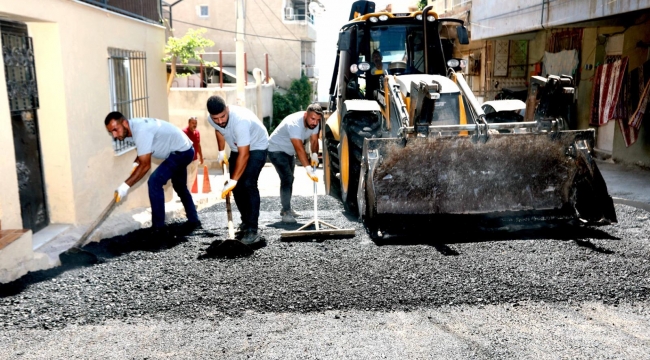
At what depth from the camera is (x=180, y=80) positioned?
63.5 feet

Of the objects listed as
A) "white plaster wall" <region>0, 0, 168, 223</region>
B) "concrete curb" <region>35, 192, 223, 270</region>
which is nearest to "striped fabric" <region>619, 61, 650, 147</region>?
"concrete curb" <region>35, 192, 223, 270</region>

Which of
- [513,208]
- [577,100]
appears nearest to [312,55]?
[577,100]

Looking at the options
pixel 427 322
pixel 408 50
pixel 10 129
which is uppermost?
pixel 408 50

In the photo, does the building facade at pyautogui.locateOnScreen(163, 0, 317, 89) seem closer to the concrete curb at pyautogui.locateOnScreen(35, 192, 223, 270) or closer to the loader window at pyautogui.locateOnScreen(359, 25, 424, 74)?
the concrete curb at pyautogui.locateOnScreen(35, 192, 223, 270)

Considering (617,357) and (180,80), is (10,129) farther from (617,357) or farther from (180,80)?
(180,80)

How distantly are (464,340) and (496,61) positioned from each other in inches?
600

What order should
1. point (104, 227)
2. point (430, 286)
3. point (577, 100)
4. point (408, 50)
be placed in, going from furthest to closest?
point (577, 100) < point (408, 50) < point (104, 227) < point (430, 286)

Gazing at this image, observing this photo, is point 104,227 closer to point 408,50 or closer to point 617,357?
point 408,50

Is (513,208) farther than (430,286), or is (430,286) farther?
(513,208)

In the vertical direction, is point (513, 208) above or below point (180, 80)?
below

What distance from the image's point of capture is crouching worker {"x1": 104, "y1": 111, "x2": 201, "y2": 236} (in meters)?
5.29

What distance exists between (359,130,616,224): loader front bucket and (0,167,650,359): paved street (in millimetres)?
341

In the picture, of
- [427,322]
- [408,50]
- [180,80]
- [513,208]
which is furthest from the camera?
[180,80]

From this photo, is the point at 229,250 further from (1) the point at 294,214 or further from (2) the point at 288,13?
(2) the point at 288,13
